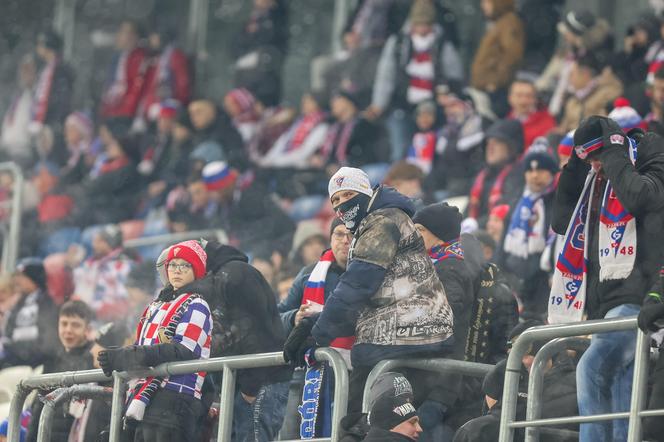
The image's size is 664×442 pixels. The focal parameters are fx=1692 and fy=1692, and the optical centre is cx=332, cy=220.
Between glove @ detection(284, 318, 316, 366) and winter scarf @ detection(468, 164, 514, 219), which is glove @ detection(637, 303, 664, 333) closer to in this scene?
glove @ detection(284, 318, 316, 366)

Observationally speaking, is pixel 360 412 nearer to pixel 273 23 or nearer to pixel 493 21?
pixel 493 21

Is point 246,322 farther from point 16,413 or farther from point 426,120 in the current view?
point 426,120

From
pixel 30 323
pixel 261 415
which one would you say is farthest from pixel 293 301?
pixel 30 323

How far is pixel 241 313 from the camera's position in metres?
10.2

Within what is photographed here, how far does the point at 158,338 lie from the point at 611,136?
3.05m

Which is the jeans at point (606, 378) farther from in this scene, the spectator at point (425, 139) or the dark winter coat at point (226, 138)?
the dark winter coat at point (226, 138)

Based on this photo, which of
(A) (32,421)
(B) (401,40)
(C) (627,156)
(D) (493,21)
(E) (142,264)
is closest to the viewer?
(C) (627,156)

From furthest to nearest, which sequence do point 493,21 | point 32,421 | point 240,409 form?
point 493,21 < point 32,421 < point 240,409

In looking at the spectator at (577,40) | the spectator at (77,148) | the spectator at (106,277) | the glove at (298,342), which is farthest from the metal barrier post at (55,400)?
the spectator at (77,148)

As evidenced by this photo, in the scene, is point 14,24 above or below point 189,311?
above

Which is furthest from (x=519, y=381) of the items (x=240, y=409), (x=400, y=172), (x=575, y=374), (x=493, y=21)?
(x=493, y=21)

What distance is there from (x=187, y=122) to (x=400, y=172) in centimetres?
641

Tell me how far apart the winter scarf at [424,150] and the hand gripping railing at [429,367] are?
720 centimetres

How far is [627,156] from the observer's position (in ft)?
27.5
